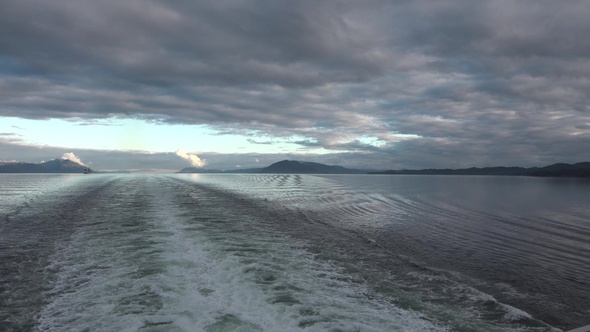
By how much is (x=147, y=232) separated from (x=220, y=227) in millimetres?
3796

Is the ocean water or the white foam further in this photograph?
the ocean water

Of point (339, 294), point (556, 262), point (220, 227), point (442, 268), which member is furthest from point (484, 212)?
point (339, 294)

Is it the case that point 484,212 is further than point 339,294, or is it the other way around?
point 484,212

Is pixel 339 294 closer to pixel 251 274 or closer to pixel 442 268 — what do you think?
pixel 251 274

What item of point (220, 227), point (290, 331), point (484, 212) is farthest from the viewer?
point (484, 212)

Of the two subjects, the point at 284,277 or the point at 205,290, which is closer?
the point at 205,290

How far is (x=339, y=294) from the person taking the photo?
970cm

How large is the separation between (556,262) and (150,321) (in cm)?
1506

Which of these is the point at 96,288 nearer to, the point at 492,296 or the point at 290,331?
the point at 290,331

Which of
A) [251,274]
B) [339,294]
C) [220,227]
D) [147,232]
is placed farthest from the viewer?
[220,227]

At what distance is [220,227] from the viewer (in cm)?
1980

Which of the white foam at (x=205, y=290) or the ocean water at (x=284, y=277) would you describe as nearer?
the white foam at (x=205, y=290)

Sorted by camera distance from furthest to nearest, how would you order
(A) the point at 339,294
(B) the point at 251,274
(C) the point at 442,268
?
(C) the point at 442,268
(B) the point at 251,274
(A) the point at 339,294

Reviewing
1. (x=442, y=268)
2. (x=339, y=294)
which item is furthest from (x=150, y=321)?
(x=442, y=268)
